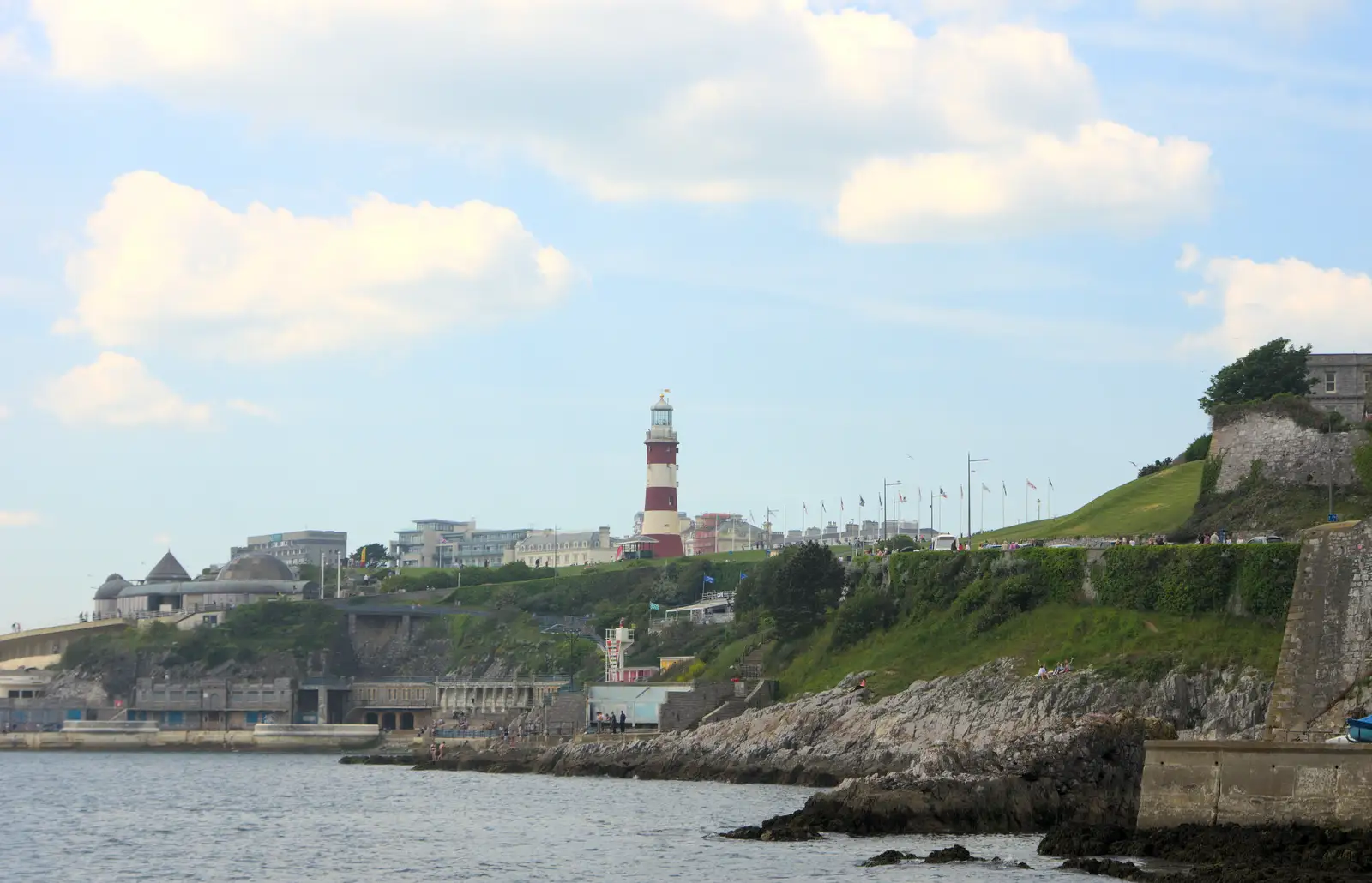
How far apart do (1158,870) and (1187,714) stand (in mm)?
27151

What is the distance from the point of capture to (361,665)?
141m

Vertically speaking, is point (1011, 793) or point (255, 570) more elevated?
point (255, 570)

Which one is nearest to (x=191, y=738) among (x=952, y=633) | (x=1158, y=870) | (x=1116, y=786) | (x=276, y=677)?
(x=276, y=677)

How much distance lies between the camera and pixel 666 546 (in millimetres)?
159250

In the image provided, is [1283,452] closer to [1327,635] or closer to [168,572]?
[1327,635]

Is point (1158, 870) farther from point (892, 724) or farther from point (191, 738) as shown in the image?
point (191, 738)

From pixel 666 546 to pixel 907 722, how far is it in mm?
90417

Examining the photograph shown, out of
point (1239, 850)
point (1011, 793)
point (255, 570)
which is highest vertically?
point (255, 570)

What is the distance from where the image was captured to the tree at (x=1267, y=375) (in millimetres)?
86750

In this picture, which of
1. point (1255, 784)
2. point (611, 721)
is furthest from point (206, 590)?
point (1255, 784)

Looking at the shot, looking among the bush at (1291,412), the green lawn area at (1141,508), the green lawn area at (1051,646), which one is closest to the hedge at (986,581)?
the green lawn area at (1051,646)

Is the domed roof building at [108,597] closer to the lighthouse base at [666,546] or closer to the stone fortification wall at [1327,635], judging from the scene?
the lighthouse base at [666,546]

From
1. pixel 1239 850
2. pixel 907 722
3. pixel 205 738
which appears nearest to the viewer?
pixel 1239 850

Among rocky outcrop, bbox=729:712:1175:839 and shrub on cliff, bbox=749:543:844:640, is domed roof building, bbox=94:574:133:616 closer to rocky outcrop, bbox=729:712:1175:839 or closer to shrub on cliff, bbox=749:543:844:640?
shrub on cliff, bbox=749:543:844:640
